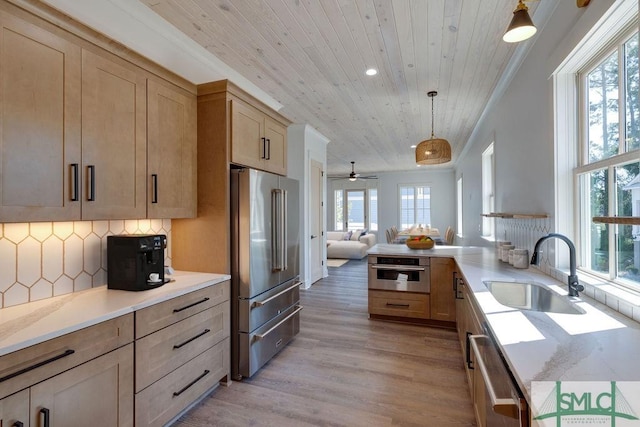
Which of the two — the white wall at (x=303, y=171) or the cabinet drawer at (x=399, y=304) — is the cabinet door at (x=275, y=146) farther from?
the white wall at (x=303, y=171)

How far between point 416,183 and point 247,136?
8.84 meters

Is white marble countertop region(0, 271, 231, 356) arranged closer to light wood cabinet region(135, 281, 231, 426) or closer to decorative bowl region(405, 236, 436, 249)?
light wood cabinet region(135, 281, 231, 426)

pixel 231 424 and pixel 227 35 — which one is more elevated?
pixel 227 35

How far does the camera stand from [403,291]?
3557 millimetres

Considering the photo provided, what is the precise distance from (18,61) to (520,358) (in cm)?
234

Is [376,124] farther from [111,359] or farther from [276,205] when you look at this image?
[111,359]

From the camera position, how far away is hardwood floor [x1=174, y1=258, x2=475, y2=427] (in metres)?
1.97

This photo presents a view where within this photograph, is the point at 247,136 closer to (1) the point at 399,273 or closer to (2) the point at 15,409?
(2) the point at 15,409

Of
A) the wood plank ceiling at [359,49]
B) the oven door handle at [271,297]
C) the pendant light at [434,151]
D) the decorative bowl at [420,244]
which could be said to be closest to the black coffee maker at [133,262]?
the oven door handle at [271,297]

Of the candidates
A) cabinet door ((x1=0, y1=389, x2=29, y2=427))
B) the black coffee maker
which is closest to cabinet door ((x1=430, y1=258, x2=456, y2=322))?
the black coffee maker

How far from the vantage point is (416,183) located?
1045 cm

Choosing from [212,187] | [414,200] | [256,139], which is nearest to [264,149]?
[256,139]

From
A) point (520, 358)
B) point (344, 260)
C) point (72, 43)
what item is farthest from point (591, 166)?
point (344, 260)

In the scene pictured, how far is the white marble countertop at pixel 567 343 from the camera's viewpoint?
885mm
